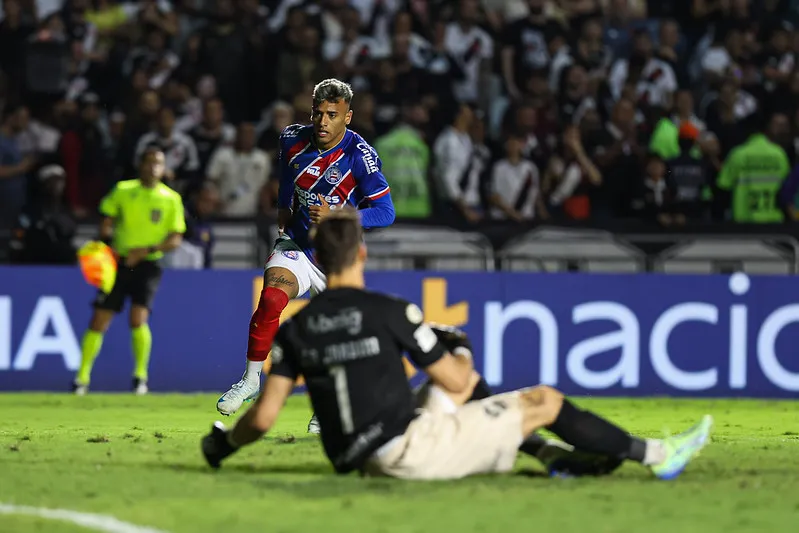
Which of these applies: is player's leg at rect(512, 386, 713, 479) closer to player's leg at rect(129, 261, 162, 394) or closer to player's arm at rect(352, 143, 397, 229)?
player's arm at rect(352, 143, 397, 229)

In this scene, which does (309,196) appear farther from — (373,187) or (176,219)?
(176,219)

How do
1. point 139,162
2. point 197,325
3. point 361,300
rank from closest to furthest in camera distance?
point 361,300
point 197,325
point 139,162

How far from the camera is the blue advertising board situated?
15.5 m

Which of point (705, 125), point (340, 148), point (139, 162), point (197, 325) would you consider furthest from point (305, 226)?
point (705, 125)

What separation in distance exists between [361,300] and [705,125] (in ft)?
39.9

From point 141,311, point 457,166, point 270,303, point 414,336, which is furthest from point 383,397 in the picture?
point 457,166

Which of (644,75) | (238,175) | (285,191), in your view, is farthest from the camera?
(644,75)

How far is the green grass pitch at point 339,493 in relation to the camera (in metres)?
6.16

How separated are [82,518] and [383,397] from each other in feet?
4.85

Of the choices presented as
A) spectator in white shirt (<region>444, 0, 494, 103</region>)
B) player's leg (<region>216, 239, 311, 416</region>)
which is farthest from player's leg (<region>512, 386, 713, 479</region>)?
spectator in white shirt (<region>444, 0, 494, 103</region>)

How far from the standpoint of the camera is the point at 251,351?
10234 millimetres

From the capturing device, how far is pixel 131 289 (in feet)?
49.7

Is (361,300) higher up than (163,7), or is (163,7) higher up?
(163,7)

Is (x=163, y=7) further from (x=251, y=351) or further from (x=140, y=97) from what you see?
(x=251, y=351)
